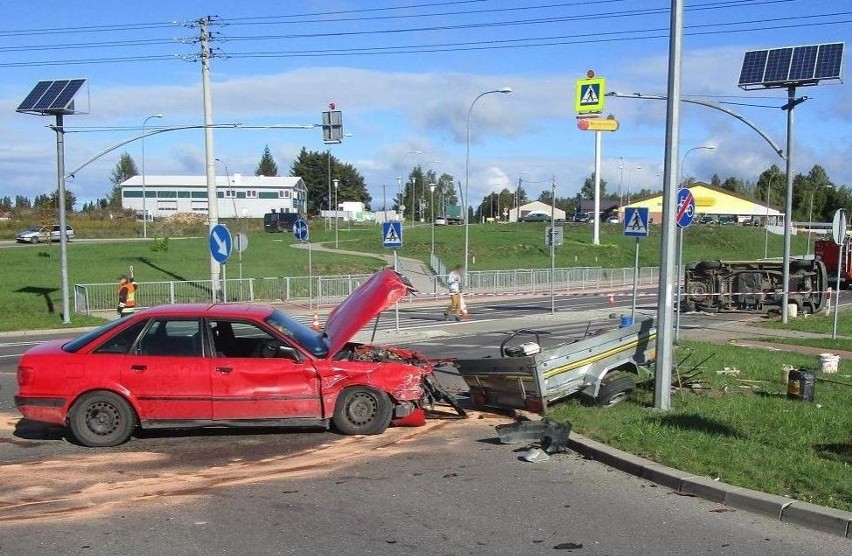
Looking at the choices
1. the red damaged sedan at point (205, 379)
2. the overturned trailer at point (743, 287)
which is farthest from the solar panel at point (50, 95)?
the overturned trailer at point (743, 287)

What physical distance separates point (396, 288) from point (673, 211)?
11.0ft

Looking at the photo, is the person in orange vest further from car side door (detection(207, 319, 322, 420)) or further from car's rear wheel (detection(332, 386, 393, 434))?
car's rear wheel (detection(332, 386, 393, 434))

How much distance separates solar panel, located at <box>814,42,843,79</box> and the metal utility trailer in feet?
54.6

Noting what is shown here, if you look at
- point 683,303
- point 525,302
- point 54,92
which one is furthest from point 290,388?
point 525,302

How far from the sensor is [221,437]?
9250 millimetres

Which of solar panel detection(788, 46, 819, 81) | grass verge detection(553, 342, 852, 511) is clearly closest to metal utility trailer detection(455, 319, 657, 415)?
grass verge detection(553, 342, 852, 511)

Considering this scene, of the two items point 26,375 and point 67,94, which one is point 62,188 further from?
point 26,375

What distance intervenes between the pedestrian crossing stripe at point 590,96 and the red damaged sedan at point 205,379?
25464mm

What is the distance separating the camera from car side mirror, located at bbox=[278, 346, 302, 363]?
8.95 meters

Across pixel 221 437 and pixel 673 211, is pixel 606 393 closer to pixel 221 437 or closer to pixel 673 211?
pixel 673 211

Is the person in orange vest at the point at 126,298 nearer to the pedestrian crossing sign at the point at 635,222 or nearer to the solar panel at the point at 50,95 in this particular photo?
the solar panel at the point at 50,95

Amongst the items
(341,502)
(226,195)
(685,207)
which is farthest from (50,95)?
(226,195)

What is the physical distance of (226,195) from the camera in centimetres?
11694

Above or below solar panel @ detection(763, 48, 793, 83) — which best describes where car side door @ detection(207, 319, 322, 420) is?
below
